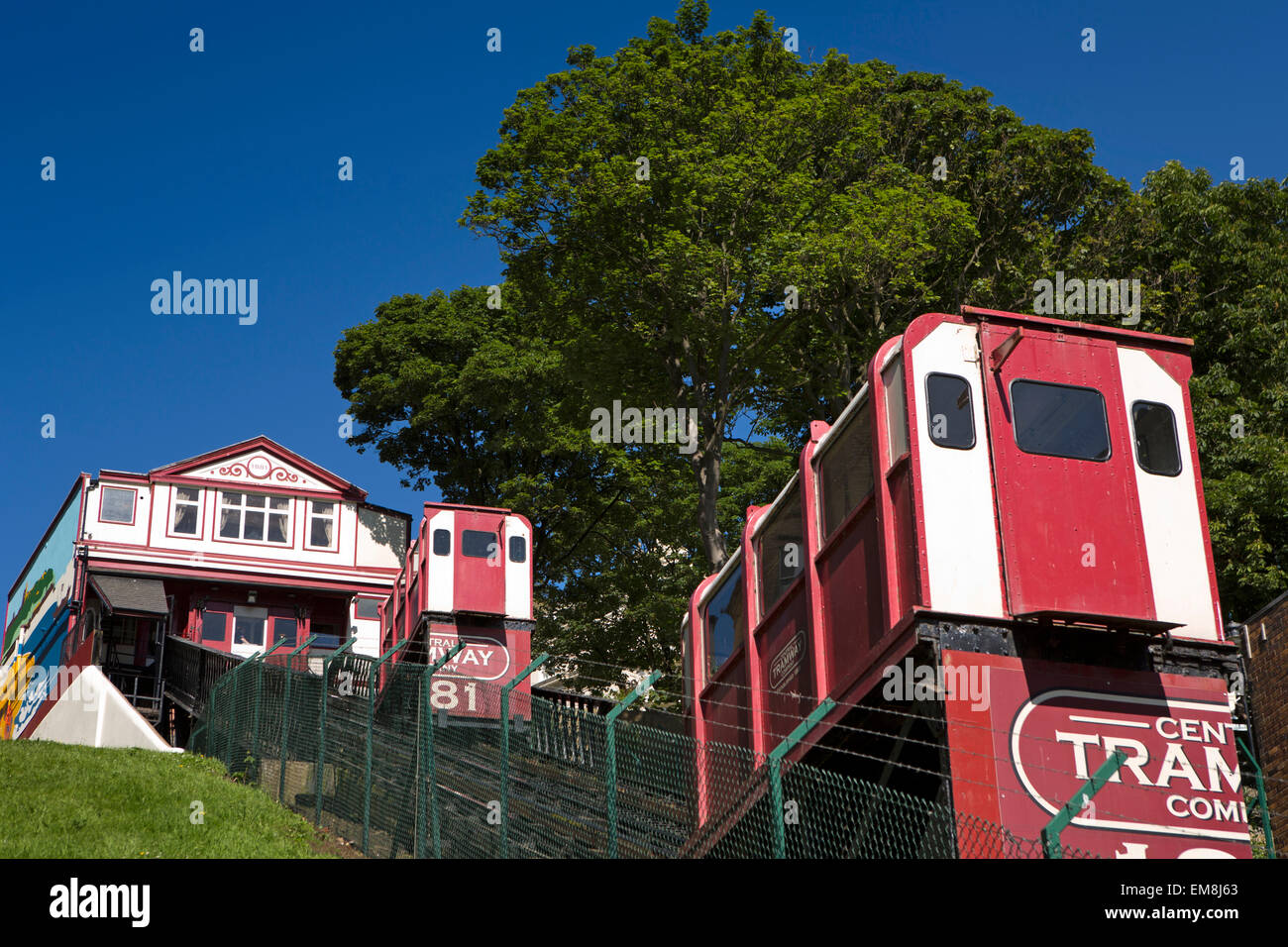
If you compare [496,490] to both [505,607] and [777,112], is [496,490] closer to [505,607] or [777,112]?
[505,607]

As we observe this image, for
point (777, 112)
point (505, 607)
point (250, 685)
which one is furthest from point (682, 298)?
point (250, 685)

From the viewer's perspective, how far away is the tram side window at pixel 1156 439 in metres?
10.2

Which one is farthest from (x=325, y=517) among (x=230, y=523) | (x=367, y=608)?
(x=367, y=608)

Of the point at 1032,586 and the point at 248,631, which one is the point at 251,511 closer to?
the point at 248,631

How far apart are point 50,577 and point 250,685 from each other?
81.0 ft

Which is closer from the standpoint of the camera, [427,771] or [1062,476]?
[1062,476]

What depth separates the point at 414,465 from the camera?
4091cm

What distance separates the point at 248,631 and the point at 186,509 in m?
3.64

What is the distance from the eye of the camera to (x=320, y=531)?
3903 cm

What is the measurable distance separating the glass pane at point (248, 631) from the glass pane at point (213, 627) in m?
0.30

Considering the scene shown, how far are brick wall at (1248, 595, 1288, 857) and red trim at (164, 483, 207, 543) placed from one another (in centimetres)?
2782

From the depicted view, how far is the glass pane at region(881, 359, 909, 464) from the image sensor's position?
9.77m

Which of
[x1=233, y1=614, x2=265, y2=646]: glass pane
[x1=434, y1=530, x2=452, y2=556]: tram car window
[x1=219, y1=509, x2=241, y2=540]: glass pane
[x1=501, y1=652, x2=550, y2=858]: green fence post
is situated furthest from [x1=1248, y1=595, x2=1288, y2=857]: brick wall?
[x1=219, y1=509, x2=241, y2=540]: glass pane

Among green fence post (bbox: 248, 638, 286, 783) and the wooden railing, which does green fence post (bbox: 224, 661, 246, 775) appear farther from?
the wooden railing
